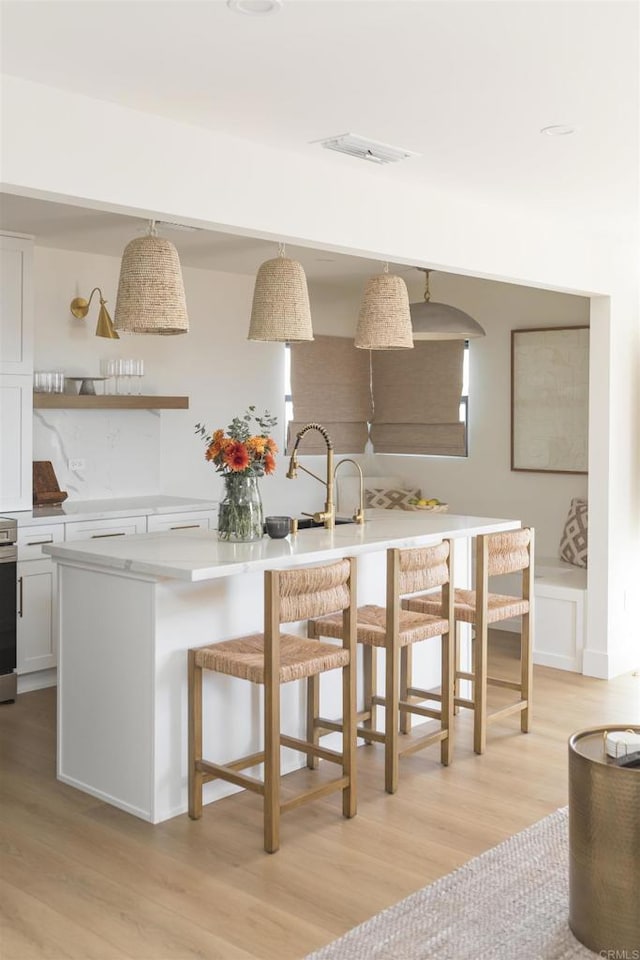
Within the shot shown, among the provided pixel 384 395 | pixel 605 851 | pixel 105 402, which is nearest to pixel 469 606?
pixel 605 851

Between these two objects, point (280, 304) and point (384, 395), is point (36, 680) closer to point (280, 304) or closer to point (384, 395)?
point (280, 304)

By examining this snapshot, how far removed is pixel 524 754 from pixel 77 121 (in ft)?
10.5

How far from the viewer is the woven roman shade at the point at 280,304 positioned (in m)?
4.20

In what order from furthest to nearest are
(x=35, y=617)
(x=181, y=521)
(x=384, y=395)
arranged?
(x=384, y=395), (x=181, y=521), (x=35, y=617)

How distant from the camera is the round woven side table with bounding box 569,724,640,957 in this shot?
2.71 metres

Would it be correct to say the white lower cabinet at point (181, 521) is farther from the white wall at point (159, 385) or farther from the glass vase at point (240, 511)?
the glass vase at point (240, 511)

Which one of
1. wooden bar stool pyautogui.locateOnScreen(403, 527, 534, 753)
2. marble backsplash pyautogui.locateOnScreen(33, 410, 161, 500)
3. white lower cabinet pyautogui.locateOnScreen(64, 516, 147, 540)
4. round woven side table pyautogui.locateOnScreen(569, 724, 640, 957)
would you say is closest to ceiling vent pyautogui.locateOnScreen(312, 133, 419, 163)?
wooden bar stool pyautogui.locateOnScreen(403, 527, 534, 753)

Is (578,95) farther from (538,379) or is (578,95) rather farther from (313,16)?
(538,379)

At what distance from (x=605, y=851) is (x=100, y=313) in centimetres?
452

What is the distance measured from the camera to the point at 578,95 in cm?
318

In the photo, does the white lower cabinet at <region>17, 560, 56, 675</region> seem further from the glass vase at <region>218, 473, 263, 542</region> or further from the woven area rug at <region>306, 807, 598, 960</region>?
the woven area rug at <region>306, 807, 598, 960</region>

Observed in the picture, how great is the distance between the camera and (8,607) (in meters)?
5.27

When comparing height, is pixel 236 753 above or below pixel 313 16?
below

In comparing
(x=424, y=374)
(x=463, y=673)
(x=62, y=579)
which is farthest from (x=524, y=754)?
(x=424, y=374)
